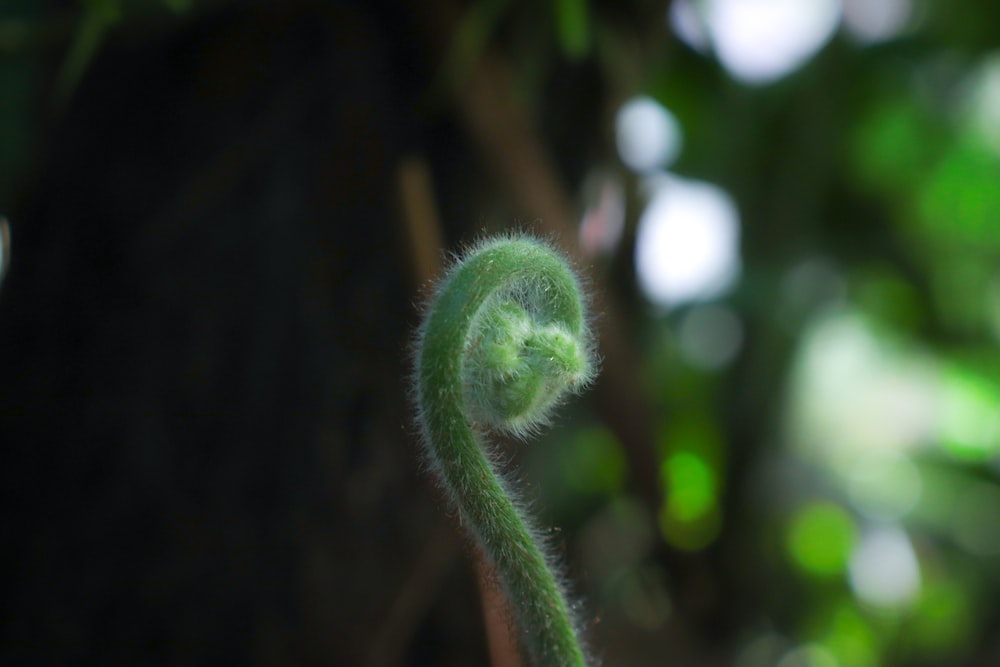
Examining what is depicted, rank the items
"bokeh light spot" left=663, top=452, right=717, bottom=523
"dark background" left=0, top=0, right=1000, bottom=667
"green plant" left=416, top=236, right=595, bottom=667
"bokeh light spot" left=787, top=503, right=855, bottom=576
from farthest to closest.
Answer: "bokeh light spot" left=787, top=503, right=855, bottom=576 → "bokeh light spot" left=663, top=452, right=717, bottom=523 → "dark background" left=0, top=0, right=1000, bottom=667 → "green plant" left=416, top=236, right=595, bottom=667

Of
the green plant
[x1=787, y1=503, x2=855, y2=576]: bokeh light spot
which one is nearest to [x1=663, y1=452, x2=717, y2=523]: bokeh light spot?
[x1=787, y1=503, x2=855, y2=576]: bokeh light spot

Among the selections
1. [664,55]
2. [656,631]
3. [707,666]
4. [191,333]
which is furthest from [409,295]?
[707,666]

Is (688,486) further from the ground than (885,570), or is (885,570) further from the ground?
(688,486)

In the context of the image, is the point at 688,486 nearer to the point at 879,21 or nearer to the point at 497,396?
the point at 879,21

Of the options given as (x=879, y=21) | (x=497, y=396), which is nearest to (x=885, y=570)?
(x=879, y=21)

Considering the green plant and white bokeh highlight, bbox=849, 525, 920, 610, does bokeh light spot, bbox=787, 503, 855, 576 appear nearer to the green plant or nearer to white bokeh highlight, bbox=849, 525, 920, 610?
white bokeh highlight, bbox=849, 525, 920, 610

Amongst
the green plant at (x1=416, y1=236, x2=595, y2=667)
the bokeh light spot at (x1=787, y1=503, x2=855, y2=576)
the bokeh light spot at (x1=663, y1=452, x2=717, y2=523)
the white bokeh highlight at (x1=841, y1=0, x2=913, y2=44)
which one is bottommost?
the green plant at (x1=416, y1=236, x2=595, y2=667)

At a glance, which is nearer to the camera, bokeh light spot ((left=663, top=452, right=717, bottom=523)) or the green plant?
the green plant

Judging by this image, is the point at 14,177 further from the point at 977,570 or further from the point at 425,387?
the point at 977,570
